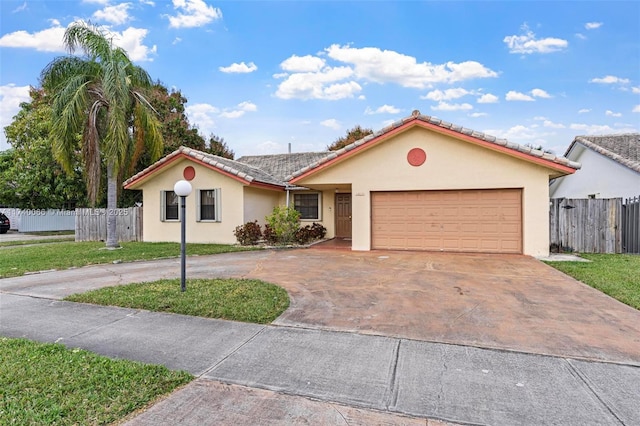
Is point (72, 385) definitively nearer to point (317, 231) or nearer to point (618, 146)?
point (317, 231)

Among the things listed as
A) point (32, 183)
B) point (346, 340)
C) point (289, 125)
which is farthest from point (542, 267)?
point (32, 183)

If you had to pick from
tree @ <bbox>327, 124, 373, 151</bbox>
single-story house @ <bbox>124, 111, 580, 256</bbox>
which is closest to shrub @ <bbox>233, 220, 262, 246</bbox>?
single-story house @ <bbox>124, 111, 580, 256</bbox>

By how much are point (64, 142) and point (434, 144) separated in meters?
13.1

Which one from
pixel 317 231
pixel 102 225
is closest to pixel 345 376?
pixel 317 231

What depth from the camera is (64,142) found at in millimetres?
12586

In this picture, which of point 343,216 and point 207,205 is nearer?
point 207,205

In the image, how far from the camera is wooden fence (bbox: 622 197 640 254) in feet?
36.2

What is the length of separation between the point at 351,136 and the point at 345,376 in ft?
101

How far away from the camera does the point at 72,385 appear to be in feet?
10.2

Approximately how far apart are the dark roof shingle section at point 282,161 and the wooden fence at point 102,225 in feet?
22.8

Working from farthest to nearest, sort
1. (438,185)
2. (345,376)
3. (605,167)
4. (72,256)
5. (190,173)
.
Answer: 1. (605,167)
2. (190,173)
3. (438,185)
4. (72,256)
5. (345,376)

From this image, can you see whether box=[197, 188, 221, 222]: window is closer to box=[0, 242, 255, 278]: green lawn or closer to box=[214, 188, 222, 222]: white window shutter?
box=[214, 188, 222, 222]: white window shutter

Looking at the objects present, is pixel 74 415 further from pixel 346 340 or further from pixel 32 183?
pixel 32 183

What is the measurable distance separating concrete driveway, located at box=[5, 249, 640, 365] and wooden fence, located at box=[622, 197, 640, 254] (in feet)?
13.2
